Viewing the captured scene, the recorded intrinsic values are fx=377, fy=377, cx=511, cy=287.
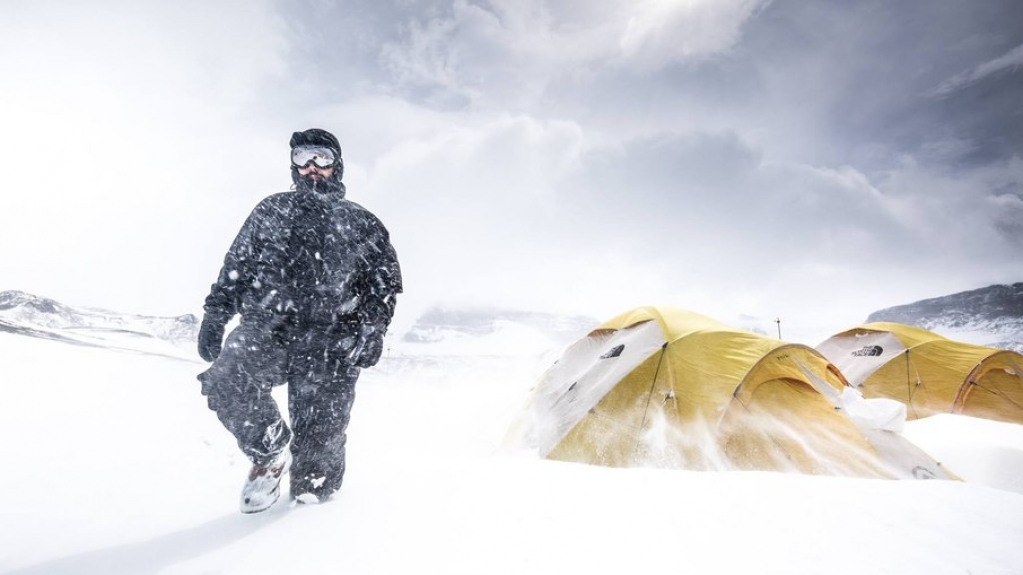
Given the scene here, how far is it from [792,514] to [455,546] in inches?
90.3

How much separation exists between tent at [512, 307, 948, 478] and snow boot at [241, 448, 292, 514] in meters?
3.55

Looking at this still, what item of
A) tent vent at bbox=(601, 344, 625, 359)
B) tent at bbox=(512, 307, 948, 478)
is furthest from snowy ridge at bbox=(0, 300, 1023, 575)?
Answer: tent vent at bbox=(601, 344, 625, 359)

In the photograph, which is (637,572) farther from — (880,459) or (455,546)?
(880,459)

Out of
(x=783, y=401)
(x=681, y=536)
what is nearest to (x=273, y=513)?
(x=681, y=536)

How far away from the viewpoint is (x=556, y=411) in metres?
5.78

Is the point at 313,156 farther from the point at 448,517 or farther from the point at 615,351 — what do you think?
the point at 615,351

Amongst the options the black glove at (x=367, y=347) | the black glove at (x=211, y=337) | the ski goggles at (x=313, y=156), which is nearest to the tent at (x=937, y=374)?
the black glove at (x=367, y=347)

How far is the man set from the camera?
2414 mm

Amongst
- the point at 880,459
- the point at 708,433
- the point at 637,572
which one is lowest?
the point at 880,459

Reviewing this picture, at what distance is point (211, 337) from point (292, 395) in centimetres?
74

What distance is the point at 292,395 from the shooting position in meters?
2.67

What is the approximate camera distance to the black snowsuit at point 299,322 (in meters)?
2.42

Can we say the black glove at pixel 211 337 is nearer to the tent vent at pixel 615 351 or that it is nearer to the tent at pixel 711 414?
the tent at pixel 711 414

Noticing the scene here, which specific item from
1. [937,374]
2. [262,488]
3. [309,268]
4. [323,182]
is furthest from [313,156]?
[937,374]
